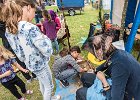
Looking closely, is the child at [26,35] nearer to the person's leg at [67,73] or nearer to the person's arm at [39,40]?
the person's arm at [39,40]

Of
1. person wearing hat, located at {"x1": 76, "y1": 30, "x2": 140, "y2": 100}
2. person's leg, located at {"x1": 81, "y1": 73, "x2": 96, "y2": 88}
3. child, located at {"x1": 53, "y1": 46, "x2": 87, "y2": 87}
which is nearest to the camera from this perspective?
person wearing hat, located at {"x1": 76, "y1": 30, "x2": 140, "y2": 100}

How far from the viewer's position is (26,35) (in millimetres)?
2283

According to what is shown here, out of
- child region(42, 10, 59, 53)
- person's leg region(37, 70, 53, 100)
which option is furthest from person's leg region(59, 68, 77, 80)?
child region(42, 10, 59, 53)

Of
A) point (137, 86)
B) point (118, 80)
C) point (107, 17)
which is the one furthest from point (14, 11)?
point (107, 17)

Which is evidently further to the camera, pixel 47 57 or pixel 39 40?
pixel 47 57

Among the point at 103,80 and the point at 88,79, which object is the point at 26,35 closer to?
the point at 103,80

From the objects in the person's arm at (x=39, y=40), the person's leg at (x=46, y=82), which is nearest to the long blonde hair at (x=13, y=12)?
the person's arm at (x=39, y=40)

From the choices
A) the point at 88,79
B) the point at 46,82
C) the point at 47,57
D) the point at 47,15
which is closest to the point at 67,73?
the point at 88,79

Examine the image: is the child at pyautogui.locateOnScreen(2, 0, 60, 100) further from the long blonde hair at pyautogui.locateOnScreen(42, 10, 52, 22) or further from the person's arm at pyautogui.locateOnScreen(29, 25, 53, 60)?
the long blonde hair at pyautogui.locateOnScreen(42, 10, 52, 22)

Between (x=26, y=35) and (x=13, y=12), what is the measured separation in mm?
310

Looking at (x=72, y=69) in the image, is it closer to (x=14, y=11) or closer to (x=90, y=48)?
(x=90, y=48)

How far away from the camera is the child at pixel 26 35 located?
2203 millimetres

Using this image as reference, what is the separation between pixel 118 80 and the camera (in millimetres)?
1964

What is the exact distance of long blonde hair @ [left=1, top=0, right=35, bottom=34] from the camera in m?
2.18
